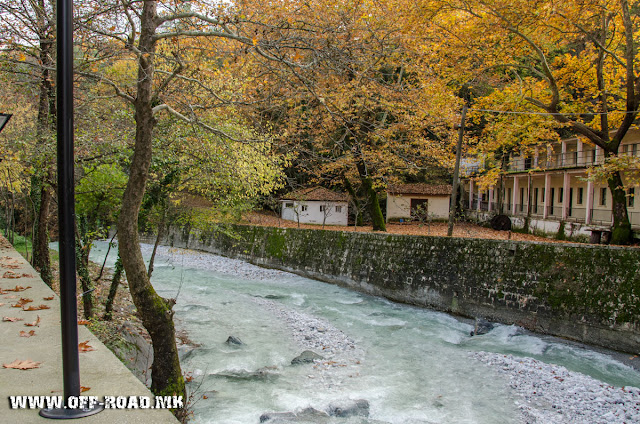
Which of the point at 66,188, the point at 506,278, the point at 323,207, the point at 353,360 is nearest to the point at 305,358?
the point at 353,360

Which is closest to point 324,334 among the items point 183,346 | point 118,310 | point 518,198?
point 183,346

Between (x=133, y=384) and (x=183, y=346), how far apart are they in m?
7.03

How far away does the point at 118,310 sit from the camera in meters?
11.2

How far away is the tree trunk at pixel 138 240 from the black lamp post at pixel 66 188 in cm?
260

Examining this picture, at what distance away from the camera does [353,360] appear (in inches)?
401

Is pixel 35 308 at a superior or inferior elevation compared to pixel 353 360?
superior

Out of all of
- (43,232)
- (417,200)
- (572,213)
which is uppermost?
(417,200)

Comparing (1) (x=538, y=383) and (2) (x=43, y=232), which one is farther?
(2) (x=43, y=232)

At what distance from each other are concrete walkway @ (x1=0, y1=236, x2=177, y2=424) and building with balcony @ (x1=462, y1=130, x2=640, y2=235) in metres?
18.0

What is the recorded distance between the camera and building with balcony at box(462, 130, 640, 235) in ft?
74.3

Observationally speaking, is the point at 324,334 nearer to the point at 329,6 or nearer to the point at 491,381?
the point at 491,381

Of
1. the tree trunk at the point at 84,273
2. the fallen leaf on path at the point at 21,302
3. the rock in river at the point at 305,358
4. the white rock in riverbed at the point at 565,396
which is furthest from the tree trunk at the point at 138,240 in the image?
the white rock in riverbed at the point at 565,396

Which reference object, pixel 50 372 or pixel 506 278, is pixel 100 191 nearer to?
pixel 50 372

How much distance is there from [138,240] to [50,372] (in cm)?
199
